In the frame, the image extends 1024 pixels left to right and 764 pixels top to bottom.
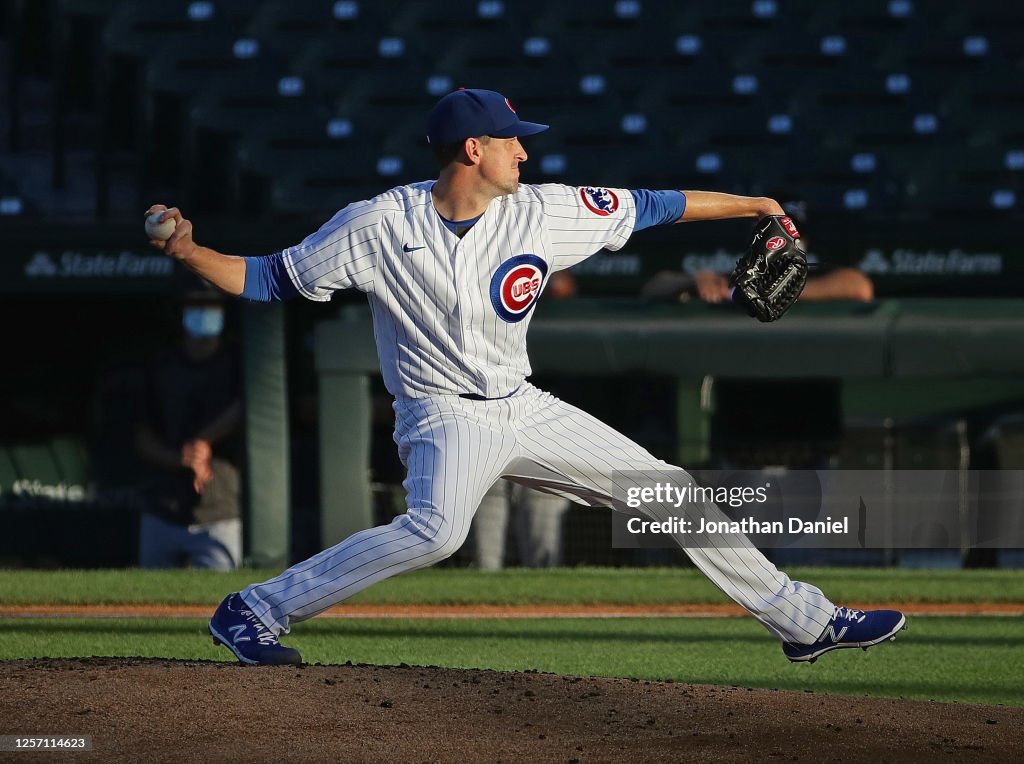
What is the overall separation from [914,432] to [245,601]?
5.59 meters

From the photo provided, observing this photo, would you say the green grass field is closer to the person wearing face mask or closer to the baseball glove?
the person wearing face mask

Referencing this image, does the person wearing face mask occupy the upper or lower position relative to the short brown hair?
lower

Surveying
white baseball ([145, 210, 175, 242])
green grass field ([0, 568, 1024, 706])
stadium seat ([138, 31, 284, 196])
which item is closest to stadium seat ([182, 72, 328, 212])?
stadium seat ([138, 31, 284, 196])

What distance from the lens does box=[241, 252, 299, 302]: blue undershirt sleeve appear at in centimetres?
399

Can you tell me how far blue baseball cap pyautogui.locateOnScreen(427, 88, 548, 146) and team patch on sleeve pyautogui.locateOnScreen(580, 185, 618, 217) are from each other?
238mm

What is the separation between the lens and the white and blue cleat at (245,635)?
Result: 392cm

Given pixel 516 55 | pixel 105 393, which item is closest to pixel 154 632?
pixel 105 393

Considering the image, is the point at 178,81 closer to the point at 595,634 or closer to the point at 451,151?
the point at 595,634

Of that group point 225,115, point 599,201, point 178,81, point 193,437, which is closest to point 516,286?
point 599,201

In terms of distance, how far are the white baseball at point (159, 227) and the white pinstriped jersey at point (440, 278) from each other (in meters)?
0.35

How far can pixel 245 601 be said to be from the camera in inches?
155

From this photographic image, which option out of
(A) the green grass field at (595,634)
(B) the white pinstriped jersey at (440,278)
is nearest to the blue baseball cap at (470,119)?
(B) the white pinstriped jersey at (440,278)

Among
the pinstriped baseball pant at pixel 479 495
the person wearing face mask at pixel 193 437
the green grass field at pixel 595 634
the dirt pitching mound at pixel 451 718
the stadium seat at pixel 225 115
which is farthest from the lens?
the stadium seat at pixel 225 115

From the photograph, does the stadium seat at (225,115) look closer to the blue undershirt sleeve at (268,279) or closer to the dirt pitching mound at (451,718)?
the blue undershirt sleeve at (268,279)
